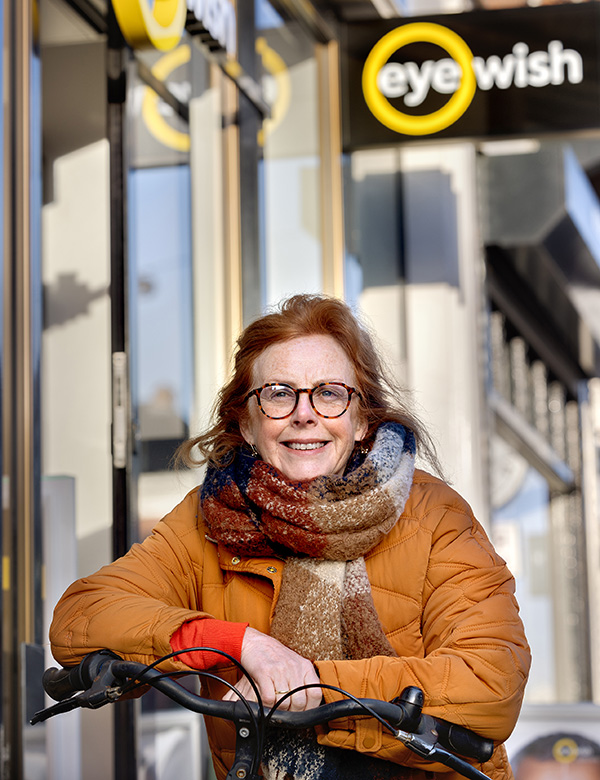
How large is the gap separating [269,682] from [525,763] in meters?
3.48

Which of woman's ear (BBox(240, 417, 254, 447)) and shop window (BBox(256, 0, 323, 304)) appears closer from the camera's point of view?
woman's ear (BBox(240, 417, 254, 447))

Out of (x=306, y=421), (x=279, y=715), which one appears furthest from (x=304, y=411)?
(x=279, y=715)

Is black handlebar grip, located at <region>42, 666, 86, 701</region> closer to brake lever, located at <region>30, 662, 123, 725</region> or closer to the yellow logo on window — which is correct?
brake lever, located at <region>30, 662, 123, 725</region>

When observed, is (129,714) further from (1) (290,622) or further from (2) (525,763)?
(1) (290,622)

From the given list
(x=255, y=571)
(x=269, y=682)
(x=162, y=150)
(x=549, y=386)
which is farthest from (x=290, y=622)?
(x=549, y=386)

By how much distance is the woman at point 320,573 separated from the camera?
180 centimetres

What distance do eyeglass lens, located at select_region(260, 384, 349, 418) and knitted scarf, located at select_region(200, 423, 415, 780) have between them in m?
0.12

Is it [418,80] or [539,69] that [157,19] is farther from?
[539,69]

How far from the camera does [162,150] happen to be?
4.48 metres

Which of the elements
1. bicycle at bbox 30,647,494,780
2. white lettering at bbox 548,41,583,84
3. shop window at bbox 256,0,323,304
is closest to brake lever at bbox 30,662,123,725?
bicycle at bbox 30,647,494,780

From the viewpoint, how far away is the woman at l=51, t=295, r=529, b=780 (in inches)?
70.9

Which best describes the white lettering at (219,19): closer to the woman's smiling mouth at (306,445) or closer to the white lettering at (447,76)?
the white lettering at (447,76)

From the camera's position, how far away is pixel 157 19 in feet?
12.6

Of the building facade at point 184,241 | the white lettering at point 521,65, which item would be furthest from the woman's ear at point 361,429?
the white lettering at point 521,65
